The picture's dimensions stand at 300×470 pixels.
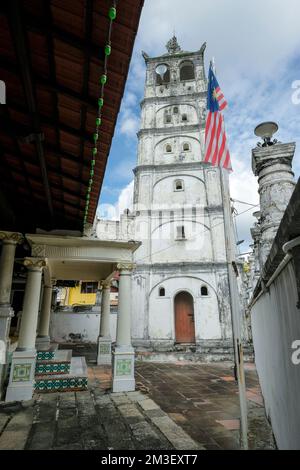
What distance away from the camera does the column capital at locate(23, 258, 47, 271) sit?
7648 mm

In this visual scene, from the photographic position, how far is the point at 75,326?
21.9 meters

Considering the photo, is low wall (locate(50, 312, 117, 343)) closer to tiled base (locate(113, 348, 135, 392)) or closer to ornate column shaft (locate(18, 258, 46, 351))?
tiled base (locate(113, 348, 135, 392))

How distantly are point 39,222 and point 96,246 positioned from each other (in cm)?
178

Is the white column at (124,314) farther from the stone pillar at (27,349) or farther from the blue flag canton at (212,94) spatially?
the blue flag canton at (212,94)

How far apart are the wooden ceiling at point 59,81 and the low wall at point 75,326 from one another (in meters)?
Result: 18.1

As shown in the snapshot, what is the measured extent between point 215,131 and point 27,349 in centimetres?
672

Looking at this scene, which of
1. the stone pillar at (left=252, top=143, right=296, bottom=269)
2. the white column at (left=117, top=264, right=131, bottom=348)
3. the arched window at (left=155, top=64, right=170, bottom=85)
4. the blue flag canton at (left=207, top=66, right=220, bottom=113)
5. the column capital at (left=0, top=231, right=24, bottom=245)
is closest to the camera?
the stone pillar at (left=252, top=143, right=296, bottom=269)

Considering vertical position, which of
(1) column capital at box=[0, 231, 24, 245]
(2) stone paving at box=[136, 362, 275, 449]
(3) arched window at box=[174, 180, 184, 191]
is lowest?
(2) stone paving at box=[136, 362, 275, 449]

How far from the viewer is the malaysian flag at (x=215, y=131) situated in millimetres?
5188

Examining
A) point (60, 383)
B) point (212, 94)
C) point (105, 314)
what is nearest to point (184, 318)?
point (105, 314)

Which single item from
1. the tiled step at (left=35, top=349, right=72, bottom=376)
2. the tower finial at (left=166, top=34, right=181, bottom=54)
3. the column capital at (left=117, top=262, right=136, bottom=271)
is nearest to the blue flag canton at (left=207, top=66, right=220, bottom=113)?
the column capital at (left=117, top=262, right=136, bottom=271)

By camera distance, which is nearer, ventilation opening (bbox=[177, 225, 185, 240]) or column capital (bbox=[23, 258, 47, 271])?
column capital (bbox=[23, 258, 47, 271])

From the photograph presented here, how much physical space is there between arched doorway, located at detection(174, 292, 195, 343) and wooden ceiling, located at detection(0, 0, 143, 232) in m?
13.0
